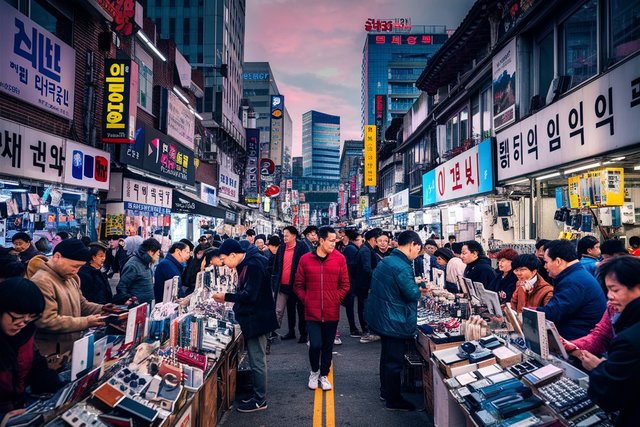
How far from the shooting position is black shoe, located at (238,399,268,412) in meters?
5.72

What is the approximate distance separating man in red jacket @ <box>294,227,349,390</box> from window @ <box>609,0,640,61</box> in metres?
7.12

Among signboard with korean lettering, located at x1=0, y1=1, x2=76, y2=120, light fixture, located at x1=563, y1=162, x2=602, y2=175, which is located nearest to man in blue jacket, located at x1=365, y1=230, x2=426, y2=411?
light fixture, located at x1=563, y1=162, x2=602, y2=175

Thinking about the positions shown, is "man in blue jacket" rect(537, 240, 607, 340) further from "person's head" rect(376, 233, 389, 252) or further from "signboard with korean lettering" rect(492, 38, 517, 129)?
"signboard with korean lettering" rect(492, 38, 517, 129)

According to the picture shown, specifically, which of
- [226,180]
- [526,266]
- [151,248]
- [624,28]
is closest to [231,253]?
[151,248]

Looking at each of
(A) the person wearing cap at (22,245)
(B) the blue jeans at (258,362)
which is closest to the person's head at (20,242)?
(A) the person wearing cap at (22,245)

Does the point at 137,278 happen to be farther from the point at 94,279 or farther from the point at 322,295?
the point at 322,295

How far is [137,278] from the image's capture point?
7.02 m

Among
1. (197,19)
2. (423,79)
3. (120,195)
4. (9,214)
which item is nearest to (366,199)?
(197,19)

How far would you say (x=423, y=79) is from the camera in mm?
24281

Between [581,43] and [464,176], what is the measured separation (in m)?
7.12

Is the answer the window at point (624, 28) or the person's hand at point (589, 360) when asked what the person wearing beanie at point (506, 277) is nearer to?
the person's hand at point (589, 360)

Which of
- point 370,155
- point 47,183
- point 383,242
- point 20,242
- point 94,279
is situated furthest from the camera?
→ point 370,155

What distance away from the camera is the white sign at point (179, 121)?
22373 mm

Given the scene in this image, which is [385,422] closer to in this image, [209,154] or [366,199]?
[209,154]
